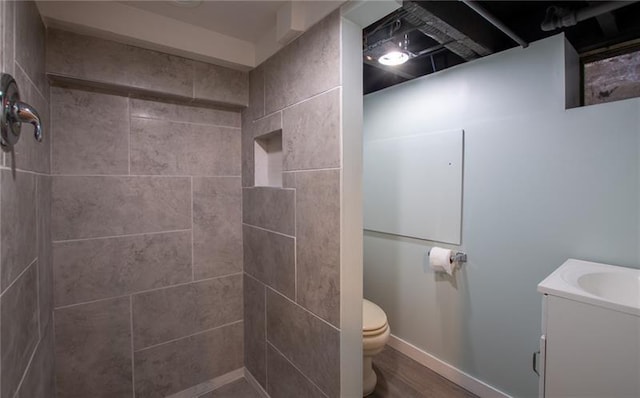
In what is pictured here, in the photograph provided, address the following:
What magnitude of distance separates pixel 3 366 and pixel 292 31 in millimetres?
1539

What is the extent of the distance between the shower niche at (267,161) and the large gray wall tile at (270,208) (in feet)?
0.37

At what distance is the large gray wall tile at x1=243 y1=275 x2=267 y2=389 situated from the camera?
1.79 meters

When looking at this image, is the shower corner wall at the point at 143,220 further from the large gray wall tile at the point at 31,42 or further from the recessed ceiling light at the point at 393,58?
the recessed ceiling light at the point at 393,58

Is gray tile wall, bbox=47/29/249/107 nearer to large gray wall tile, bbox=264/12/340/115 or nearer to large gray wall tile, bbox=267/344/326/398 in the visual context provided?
large gray wall tile, bbox=264/12/340/115

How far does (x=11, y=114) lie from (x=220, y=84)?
1.15 m

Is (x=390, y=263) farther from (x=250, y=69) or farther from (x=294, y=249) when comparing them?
(x=250, y=69)

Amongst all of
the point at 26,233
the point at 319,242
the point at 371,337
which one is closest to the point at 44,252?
the point at 26,233

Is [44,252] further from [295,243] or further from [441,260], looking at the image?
[441,260]

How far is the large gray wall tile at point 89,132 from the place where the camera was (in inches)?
57.2

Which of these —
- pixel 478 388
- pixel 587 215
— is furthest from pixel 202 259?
pixel 587 215

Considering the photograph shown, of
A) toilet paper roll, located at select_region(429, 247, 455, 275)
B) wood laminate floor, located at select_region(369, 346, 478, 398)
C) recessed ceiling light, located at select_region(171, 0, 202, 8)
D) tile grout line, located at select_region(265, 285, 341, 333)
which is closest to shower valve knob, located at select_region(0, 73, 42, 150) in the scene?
recessed ceiling light, located at select_region(171, 0, 202, 8)

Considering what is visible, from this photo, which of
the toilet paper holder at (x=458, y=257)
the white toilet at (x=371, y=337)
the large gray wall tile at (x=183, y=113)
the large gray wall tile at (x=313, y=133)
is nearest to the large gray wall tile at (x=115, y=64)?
the large gray wall tile at (x=183, y=113)

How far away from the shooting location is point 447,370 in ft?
6.64

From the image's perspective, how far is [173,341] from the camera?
1.78 meters
